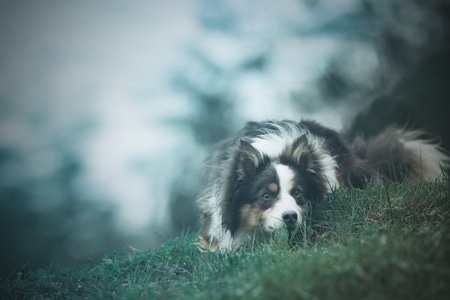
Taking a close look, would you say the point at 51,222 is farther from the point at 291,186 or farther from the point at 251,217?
the point at 291,186

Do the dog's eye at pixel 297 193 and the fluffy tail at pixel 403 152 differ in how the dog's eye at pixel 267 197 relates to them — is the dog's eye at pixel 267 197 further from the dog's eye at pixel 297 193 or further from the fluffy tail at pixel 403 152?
the fluffy tail at pixel 403 152

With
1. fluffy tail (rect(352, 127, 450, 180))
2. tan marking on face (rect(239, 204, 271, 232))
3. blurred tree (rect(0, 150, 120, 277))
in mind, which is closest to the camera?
tan marking on face (rect(239, 204, 271, 232))

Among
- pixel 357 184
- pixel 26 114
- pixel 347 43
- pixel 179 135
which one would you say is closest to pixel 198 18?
pixel 179 135

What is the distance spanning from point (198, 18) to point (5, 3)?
2217mm

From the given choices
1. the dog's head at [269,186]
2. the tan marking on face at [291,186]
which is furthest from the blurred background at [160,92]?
the tan marking on face at [291,186]

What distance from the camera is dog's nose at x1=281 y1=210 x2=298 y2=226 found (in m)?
4.22

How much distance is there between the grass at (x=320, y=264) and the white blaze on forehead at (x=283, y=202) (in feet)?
0.54

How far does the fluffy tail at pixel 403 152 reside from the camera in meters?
5.91

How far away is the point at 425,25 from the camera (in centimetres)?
596

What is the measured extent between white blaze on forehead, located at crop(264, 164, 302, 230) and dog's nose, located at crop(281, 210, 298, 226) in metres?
0.03

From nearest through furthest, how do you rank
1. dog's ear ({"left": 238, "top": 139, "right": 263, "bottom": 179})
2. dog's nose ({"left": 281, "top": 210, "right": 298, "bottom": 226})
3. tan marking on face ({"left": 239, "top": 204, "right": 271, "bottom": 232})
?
dog's nose ({"left": 281, "top": 210, "right": 298, "bottom": 226}) < tan marking on face ({"left": 239, "top": 204, "right": 271, "bottom": 232}) < dog's ear ({"left": 238, "top": 139, "right": 263, "bottom": 179})

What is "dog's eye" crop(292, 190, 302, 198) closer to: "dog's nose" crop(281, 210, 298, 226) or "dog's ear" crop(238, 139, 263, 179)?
"dog's nose" crop(281, 210, 298, 226)

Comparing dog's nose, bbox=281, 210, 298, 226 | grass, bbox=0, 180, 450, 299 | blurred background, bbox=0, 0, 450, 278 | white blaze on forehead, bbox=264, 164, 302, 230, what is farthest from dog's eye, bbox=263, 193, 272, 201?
blurred background, bbox=0, 0, 450, 278

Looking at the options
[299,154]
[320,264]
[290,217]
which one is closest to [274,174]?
[299,154]
